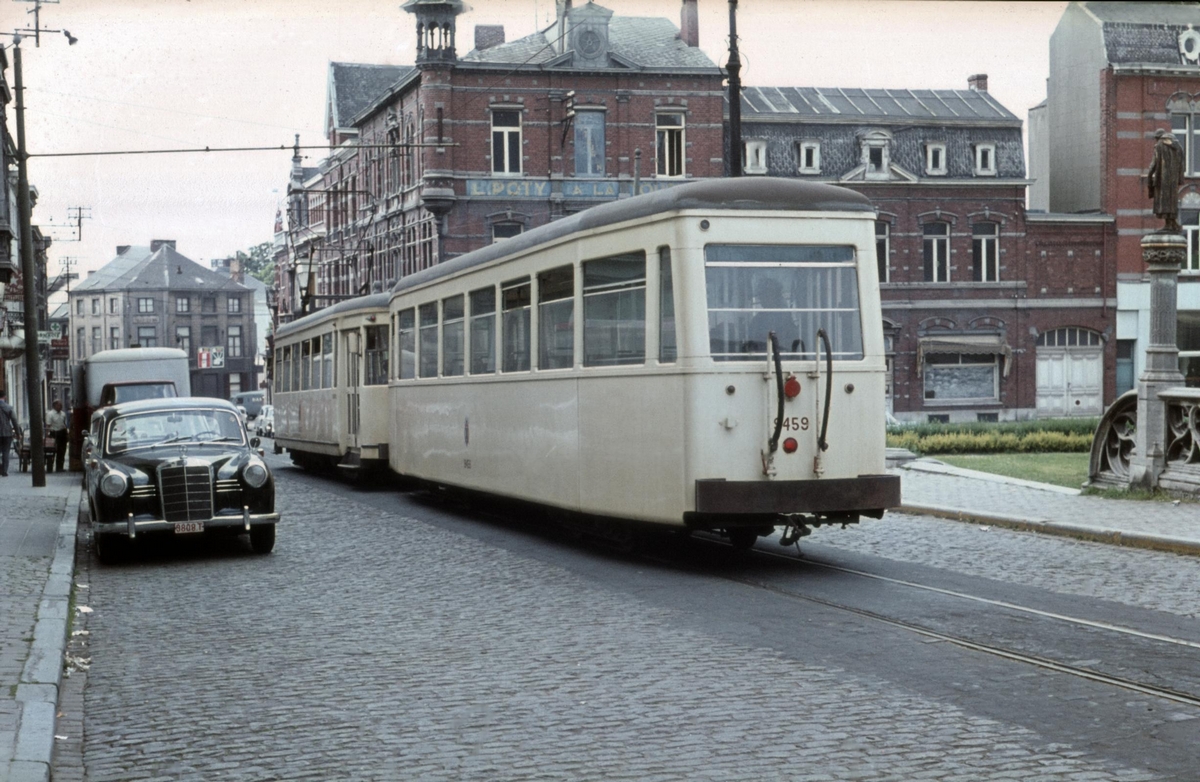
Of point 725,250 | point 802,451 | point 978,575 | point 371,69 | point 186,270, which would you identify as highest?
point 371,69

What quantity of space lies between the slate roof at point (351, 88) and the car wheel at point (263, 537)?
60616mm

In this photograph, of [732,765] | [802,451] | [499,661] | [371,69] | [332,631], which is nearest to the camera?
[732,765]

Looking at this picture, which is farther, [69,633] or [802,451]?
[802,451]

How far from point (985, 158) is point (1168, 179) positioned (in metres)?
35.4

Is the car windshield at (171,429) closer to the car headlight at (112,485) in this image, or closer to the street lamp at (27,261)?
the car headlight at (112,485)

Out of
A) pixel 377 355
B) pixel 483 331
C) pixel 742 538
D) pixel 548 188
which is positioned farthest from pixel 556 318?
pixel 548 188

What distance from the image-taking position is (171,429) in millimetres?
15555

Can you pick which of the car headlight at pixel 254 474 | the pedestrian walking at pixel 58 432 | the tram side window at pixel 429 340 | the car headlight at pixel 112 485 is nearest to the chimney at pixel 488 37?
the pedestrian walking at pixel 58 432

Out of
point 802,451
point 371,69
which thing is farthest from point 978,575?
point 371,69

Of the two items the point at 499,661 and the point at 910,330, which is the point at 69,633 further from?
the point at 910,330

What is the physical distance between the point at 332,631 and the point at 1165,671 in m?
5.18

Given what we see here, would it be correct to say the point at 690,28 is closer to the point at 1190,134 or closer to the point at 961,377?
the point at 961,377

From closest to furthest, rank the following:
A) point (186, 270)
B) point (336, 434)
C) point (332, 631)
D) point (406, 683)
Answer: point (406, 683) → point (332, 631) → point (336, 434) → point (186, 270)

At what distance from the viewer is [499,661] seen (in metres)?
8.80
